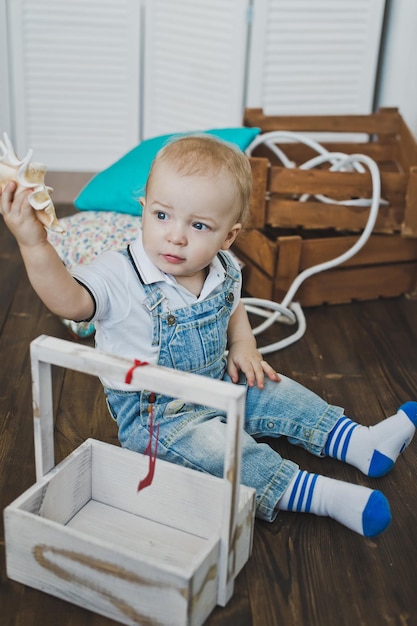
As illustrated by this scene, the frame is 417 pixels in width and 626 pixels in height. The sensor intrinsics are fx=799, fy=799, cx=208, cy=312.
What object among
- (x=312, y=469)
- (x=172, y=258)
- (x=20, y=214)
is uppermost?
(x=20, y=214)

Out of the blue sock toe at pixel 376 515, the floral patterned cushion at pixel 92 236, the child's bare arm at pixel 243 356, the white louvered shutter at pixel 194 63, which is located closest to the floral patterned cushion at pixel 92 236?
the floral patterned cushion at pixel 92 236

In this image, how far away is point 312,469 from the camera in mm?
1255

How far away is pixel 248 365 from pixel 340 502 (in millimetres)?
272

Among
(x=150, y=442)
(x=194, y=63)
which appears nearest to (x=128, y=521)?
(x=150, y=442)

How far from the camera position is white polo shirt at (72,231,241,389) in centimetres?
112

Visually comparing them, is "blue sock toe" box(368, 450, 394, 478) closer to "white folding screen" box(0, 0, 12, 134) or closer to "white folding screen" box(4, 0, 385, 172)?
"white folding screen" box(4, 0, 385, 172)

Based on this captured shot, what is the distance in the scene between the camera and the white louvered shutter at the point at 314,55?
7.98ft

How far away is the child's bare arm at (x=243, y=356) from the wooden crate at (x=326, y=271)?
1.71 feet

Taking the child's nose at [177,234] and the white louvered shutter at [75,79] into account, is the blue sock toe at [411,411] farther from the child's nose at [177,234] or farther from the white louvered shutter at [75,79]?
the white louvered shutter at [75,79]

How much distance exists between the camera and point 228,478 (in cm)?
86

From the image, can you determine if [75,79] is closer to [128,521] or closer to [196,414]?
[196,414]

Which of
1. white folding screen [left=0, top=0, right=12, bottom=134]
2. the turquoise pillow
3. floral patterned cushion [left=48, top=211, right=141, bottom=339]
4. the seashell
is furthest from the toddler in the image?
white folding screen [left=0, top=0, right=12, bottom=134]

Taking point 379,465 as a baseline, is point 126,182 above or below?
above

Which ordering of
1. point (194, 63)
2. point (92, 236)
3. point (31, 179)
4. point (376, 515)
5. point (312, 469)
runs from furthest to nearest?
point (194, 63) < point (92, 236) < point (312, 469) < point (376, 515) < point (31, 179)
